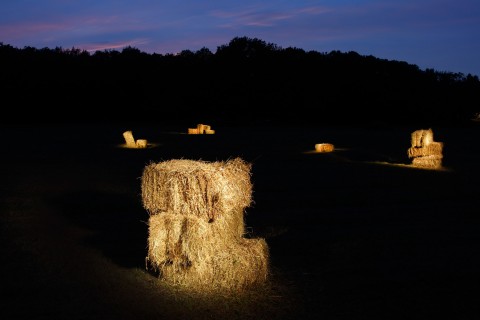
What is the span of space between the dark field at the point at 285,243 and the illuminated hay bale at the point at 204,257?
0.84 ft

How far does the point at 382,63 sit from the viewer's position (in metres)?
57.7

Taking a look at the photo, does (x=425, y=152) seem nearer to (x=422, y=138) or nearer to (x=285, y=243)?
(x=422, y=138)

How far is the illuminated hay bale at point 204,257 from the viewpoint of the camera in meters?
7.41

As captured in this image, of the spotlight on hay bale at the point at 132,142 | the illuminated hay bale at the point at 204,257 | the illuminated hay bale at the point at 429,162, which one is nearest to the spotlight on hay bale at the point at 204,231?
the illuminated hay bale at the point at 204,257

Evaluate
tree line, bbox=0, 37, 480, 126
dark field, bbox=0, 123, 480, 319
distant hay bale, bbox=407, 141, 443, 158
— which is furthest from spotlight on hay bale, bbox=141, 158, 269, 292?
tree line, bbox=0, 37, 480, 126

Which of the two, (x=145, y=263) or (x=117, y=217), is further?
Answer: (x=117, y=217)

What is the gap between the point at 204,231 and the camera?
7531mm

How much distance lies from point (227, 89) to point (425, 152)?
111 feet

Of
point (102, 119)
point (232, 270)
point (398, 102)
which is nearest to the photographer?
point (232, 270)

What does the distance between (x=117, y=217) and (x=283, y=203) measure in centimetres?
420

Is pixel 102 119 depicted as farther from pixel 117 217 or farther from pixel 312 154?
pixel 117 217

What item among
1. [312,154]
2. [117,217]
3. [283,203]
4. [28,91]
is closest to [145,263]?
[117,217]

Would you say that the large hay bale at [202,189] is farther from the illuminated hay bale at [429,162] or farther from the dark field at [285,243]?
the illuminated hay bale at [429,162]

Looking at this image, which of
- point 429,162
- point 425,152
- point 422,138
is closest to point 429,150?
point 425,152
